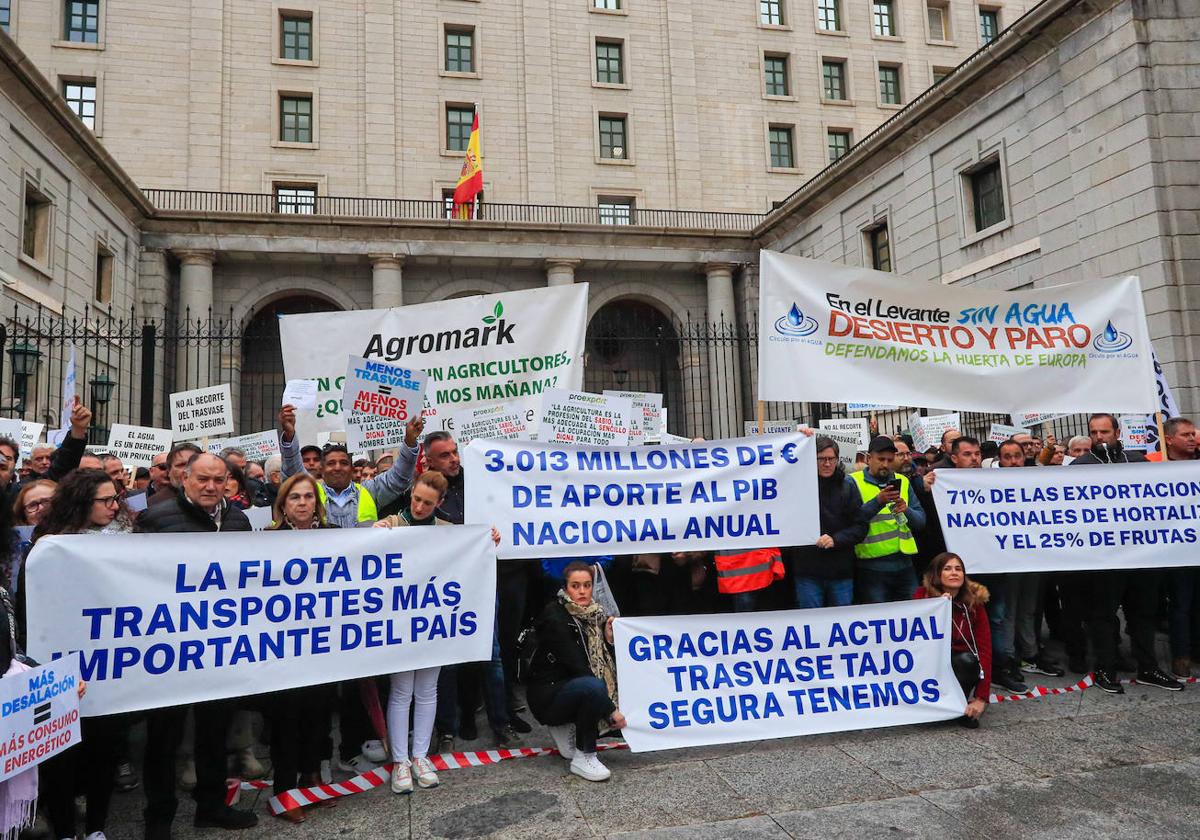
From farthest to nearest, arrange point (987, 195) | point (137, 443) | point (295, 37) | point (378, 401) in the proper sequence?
point (295, 37) < point (987, 195) < point (137, 443) < point (378, 401)

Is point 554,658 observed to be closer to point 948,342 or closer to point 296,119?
point 948,342

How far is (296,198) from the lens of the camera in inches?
1114

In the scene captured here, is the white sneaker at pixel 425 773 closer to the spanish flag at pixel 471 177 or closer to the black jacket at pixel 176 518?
the black jacket at pixel 176 518

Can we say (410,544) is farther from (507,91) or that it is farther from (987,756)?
(507,91)

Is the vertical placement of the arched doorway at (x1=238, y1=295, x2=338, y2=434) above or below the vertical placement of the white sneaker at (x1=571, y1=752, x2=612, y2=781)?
above

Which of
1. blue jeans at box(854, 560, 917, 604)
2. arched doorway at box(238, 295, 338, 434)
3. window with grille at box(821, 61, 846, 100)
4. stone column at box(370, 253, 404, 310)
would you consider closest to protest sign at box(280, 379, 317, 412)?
blue jeans at box(854, 560, 917, 604)

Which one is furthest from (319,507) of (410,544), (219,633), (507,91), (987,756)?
(507,91)

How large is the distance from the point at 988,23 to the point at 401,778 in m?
41.0

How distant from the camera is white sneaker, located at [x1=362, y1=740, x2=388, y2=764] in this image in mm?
5234

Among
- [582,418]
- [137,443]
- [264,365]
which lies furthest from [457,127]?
[582,418]

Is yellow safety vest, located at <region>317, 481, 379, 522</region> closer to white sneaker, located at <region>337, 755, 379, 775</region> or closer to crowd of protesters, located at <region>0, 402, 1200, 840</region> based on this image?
crowd of protesters, located at <region>0, 402, 1200, 840</region>

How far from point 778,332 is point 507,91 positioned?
27.0 metres

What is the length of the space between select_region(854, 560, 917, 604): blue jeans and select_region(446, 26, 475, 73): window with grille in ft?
94.6

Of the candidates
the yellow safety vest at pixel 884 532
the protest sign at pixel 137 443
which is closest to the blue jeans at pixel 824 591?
the yellow safety vest at pixel 884 532
